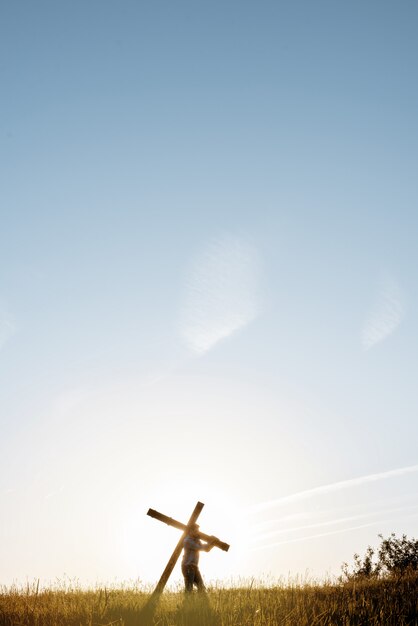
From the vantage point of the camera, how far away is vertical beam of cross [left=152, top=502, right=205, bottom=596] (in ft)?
39.2

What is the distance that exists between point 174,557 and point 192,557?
491 mm

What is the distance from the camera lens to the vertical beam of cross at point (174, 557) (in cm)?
1194

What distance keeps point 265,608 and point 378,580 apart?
6.12 m

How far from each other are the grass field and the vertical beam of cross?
313 millimetres

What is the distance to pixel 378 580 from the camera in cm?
1394

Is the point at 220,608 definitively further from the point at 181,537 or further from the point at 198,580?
the point at 181,537

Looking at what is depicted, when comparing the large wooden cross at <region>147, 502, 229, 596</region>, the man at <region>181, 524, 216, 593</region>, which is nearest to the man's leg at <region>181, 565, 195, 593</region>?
the man at <region>181, 524, 216, 593</region>

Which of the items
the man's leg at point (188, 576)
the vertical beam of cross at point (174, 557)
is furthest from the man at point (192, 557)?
the vertical beam of cross at point (174, 557)

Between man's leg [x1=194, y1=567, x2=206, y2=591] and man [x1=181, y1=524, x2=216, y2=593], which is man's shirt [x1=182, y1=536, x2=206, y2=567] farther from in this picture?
man's leg [x1=194, y1=567, x2=206, y2=591]

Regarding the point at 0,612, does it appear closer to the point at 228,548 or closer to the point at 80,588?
the point at 80,588

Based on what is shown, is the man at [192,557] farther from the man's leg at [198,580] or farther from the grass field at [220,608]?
the grass field at [220,608]

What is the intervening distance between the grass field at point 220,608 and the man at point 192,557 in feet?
1.14

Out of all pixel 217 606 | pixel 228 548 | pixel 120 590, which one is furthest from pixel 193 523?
pixel 217 606

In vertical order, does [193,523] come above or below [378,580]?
above
